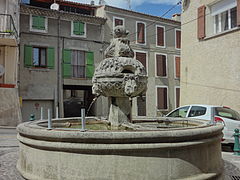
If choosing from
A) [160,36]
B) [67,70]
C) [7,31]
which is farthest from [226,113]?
[160,36]

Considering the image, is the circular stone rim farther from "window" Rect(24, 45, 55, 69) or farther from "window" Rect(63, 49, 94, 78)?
"window" Rect(63, 49, 94, 78)

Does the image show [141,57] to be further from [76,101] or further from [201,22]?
[201,22]

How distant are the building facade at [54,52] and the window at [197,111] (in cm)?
1141

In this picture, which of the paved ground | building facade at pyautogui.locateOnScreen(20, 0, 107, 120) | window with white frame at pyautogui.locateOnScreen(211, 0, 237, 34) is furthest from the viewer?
building facade at pyautogui.locateOnScreen(20, 0, 107, 120)

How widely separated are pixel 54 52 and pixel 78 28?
8.76 ft

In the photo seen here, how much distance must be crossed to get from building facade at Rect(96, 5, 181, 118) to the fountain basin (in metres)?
16.8

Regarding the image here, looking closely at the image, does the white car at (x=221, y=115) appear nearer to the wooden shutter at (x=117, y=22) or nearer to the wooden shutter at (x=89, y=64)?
the wooden shutter at (x=89, y=64)

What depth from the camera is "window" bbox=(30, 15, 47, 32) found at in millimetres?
16859

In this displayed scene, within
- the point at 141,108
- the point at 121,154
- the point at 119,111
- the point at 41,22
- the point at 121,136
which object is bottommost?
the point at 141,108

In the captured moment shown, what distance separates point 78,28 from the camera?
60.3ft

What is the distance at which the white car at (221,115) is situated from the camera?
701 centimetres

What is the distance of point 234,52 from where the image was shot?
36.8 feet

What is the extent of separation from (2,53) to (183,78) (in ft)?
36.5

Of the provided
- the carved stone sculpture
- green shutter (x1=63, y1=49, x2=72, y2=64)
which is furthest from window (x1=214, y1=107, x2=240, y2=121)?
green shutter (x1=63, y1=49, x2=72, y2=64)
